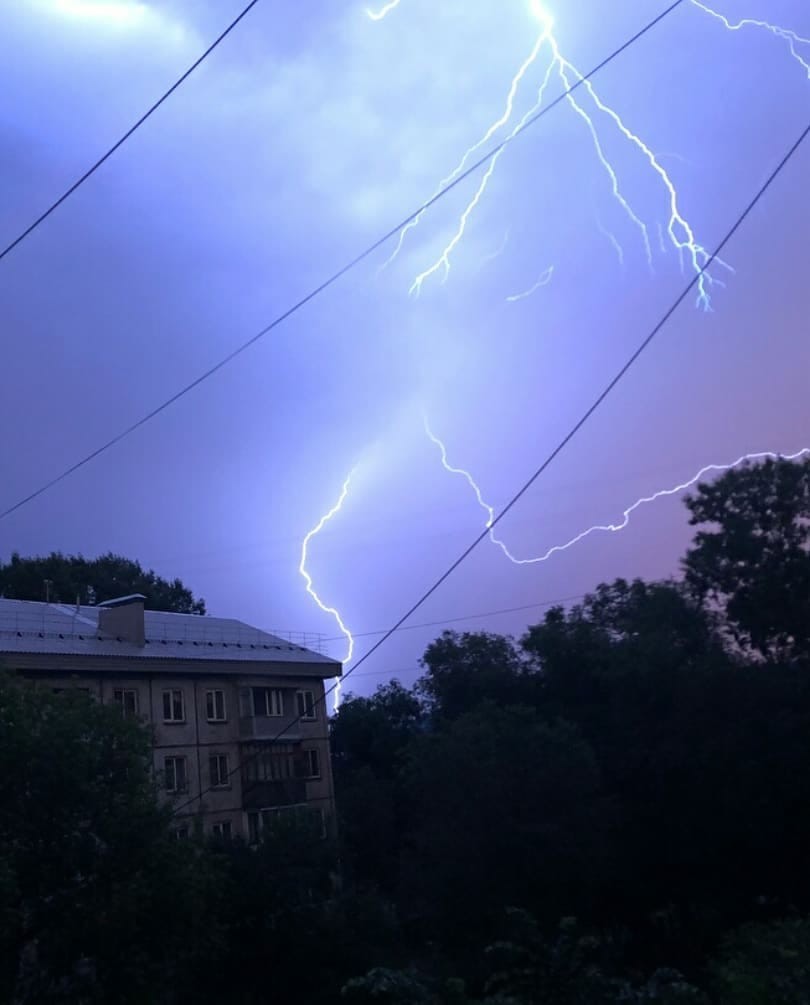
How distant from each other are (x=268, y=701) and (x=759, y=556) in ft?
54.4

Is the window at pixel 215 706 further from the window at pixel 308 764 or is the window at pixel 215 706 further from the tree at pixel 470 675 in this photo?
the tree at pixel 470 675

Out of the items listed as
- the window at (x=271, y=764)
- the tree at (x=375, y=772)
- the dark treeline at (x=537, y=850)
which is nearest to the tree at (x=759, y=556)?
the dark treeline at (x=537, y=850)

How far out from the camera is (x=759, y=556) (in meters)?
33.6

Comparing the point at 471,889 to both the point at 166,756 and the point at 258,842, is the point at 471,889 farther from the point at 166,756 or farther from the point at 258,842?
the point at 166,756

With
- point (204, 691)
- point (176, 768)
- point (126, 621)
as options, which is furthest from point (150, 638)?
point (176, 768)

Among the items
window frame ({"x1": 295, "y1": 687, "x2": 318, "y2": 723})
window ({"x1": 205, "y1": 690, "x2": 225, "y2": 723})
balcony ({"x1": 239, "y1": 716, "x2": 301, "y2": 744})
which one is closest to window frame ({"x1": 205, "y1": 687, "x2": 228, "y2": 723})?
window ({"x1": 205, "y1": 690, "x2": 225, "y2": 723})

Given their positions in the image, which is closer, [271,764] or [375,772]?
[271,764]

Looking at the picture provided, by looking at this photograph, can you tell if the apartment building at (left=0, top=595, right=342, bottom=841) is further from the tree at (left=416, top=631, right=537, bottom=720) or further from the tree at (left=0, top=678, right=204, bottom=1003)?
the tree at (left=0, top=678, right=204, bottom=1003)

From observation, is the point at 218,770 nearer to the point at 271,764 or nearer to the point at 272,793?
the point at 272,793

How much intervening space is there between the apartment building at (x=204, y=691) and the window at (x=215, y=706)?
1.3 inches

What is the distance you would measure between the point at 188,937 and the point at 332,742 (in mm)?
31019

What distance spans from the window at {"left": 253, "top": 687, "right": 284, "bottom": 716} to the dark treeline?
4.33m

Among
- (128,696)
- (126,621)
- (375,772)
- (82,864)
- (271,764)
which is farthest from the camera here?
(375,772)

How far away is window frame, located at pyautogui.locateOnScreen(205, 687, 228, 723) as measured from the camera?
31.5 m
